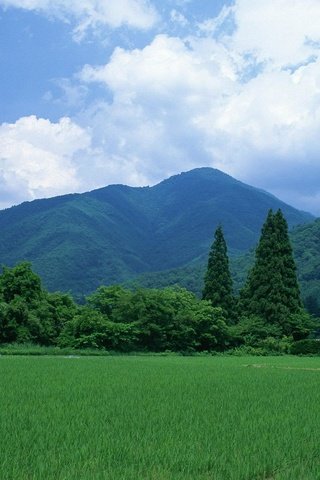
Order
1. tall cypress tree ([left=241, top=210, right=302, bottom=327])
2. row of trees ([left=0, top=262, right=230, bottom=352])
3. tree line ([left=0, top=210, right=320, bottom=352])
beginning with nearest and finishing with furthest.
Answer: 1. row of trees ([left=0, top=262, right=230, bottom=352])
2. tree line ([left=0, top=210, right=320, bottom=352])
3. tall cypress tree ([left=241, top=210, right=302, bottom=327])

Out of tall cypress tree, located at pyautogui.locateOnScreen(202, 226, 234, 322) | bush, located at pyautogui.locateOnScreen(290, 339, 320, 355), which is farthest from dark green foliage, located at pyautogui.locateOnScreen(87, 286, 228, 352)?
tall cypress tree, located at pyautogui.locateOnScreen(202, 226, 234, 322)

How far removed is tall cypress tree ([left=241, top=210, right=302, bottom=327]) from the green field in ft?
80.5

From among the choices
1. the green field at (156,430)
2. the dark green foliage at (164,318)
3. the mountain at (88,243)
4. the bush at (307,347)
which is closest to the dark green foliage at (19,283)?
the dark green foliage at (164,318)

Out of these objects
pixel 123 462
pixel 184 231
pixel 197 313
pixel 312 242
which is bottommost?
pixel 123 462

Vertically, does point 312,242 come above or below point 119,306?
above

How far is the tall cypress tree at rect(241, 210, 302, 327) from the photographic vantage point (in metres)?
39.8

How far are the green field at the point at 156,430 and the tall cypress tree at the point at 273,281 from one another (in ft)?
80.5

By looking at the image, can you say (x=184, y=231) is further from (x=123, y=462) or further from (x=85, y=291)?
(x=123, y=462)

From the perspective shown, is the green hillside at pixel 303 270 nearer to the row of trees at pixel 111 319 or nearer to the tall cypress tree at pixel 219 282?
the tall cypress tree at pixel 219 282

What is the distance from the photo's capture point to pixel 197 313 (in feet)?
115

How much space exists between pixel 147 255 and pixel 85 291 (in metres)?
59.7

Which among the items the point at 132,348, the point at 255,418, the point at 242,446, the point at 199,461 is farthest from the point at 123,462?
the point at 132,348

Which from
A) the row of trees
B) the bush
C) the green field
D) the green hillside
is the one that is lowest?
the green field

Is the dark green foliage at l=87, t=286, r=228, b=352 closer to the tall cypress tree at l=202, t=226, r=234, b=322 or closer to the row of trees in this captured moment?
the row of trees
